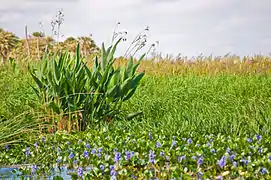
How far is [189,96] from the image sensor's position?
1075cm

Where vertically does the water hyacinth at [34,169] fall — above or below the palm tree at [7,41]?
below

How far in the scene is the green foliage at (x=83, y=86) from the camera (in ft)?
27.0

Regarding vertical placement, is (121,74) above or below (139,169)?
above

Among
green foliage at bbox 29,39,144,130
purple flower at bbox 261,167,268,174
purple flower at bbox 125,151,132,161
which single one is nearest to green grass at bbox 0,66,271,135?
green foliage at bbox 29,39,144,130

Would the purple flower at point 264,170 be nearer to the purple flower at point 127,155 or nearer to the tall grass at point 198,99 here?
the purple flower at point 127,155

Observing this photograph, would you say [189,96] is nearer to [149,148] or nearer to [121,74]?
[121,74]

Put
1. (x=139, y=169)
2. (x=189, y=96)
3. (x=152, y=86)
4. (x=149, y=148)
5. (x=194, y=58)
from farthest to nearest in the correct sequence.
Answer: (x=194, y=58) → (x=152, y=86) → (x=189, y=96) → (x=149, y=148) → (x=139, y=169)

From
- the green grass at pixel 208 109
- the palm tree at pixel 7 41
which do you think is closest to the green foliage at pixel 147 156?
the green grass at pixel 208 109

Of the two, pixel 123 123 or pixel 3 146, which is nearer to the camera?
pixel 3 146

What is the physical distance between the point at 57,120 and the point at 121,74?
131 centimetres

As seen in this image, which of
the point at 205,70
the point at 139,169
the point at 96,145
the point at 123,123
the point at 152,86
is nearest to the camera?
the point at 139,169

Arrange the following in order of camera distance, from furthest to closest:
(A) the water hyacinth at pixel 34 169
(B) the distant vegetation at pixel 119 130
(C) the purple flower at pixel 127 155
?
(A) the water hyacinth at pixel 34 169 → (C) the purple flower at pixel 127 155 → (B) the distant vegetation at pixel 119 130

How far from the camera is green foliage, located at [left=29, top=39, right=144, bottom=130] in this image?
8234mm

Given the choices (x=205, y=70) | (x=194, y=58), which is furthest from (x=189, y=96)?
(x=194, y=58)
